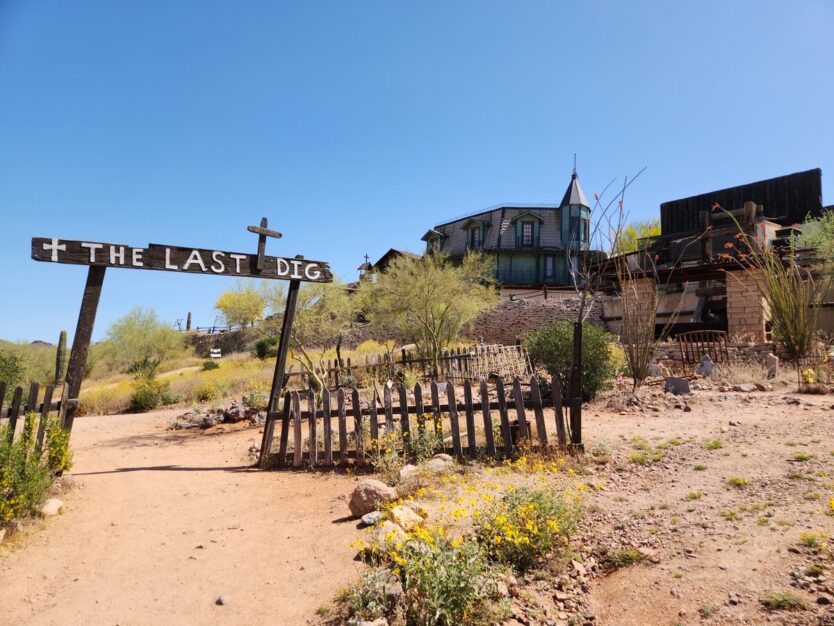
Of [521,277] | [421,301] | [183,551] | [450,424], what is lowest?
[183,551]

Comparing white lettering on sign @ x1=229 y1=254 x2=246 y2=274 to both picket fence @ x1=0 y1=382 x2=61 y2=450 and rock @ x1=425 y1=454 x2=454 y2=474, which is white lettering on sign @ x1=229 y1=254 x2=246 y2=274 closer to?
picket fence @ x1=0 y1=382 x2=61 y2=450

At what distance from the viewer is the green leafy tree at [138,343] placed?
28.3m

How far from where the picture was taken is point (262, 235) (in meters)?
7.21

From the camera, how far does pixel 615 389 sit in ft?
36.4

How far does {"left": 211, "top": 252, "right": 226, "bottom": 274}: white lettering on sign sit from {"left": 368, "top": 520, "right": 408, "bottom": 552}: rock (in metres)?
4.38

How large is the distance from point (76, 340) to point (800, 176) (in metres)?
36.8

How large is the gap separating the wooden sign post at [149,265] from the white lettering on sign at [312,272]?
0.6 inches

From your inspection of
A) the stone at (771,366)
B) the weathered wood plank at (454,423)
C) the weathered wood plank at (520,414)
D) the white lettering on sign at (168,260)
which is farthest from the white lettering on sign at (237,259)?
the stone at (771,366)

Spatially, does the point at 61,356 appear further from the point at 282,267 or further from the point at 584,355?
the point at 584,355

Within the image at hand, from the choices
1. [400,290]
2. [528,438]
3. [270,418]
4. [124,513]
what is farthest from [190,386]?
[528,438]

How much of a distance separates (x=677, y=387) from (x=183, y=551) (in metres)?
9.21

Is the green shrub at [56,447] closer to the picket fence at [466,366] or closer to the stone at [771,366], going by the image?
the picket fence at [466,366]

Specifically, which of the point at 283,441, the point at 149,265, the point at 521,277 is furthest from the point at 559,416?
the point at 521,277

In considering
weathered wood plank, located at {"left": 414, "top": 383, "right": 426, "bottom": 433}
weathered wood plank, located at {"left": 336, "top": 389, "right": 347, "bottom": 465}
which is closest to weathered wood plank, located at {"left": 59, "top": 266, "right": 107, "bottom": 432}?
weathered wood plank, located at {"left": 336, "top": 389, "right": 347, "bottom": 465}
